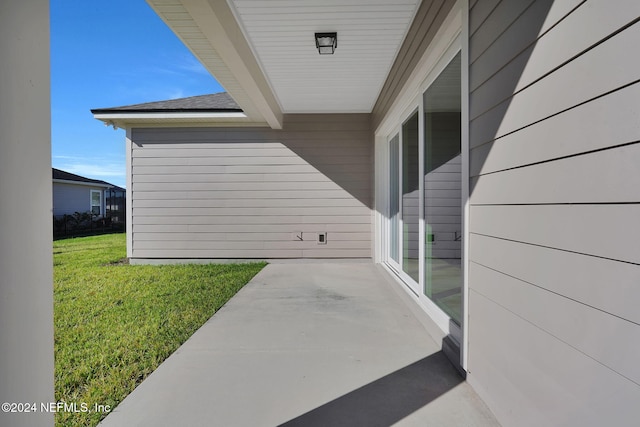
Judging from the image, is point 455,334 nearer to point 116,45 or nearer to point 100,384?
point 100,384

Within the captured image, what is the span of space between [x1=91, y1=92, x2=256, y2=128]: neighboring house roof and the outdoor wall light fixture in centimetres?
256

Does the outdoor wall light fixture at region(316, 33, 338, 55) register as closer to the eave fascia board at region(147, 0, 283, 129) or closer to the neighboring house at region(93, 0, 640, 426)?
the neighboring house at region(93, 0, 640, 426)

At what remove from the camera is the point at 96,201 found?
16953 mm

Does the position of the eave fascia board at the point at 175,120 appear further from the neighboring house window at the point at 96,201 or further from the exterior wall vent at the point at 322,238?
the neighboring house window at the point at 96,201

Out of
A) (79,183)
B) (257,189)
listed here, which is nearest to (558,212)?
(257,189)

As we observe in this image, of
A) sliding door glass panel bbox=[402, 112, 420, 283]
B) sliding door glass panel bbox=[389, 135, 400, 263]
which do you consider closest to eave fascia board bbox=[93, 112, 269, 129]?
sliding door glass panel bbox=[389, 135, 400, 263]

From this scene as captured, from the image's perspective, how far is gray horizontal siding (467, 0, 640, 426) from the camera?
0.90 metres

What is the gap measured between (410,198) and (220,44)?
2.50m

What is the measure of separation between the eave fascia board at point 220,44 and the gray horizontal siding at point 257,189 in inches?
58.7

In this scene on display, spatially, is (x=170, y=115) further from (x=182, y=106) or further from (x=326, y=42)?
(x=326, y=42)

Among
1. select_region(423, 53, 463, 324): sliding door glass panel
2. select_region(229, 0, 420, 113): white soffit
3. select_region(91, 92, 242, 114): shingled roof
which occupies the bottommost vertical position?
select_region(423, 53, 463, 324): sliding door glass panel

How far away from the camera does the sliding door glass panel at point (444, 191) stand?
2.35 m

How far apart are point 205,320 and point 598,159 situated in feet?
9.83

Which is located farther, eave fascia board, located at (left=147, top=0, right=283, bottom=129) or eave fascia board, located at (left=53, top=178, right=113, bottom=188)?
eave fascia board, located at (left=53, top=178, right=113, bottom=188)
